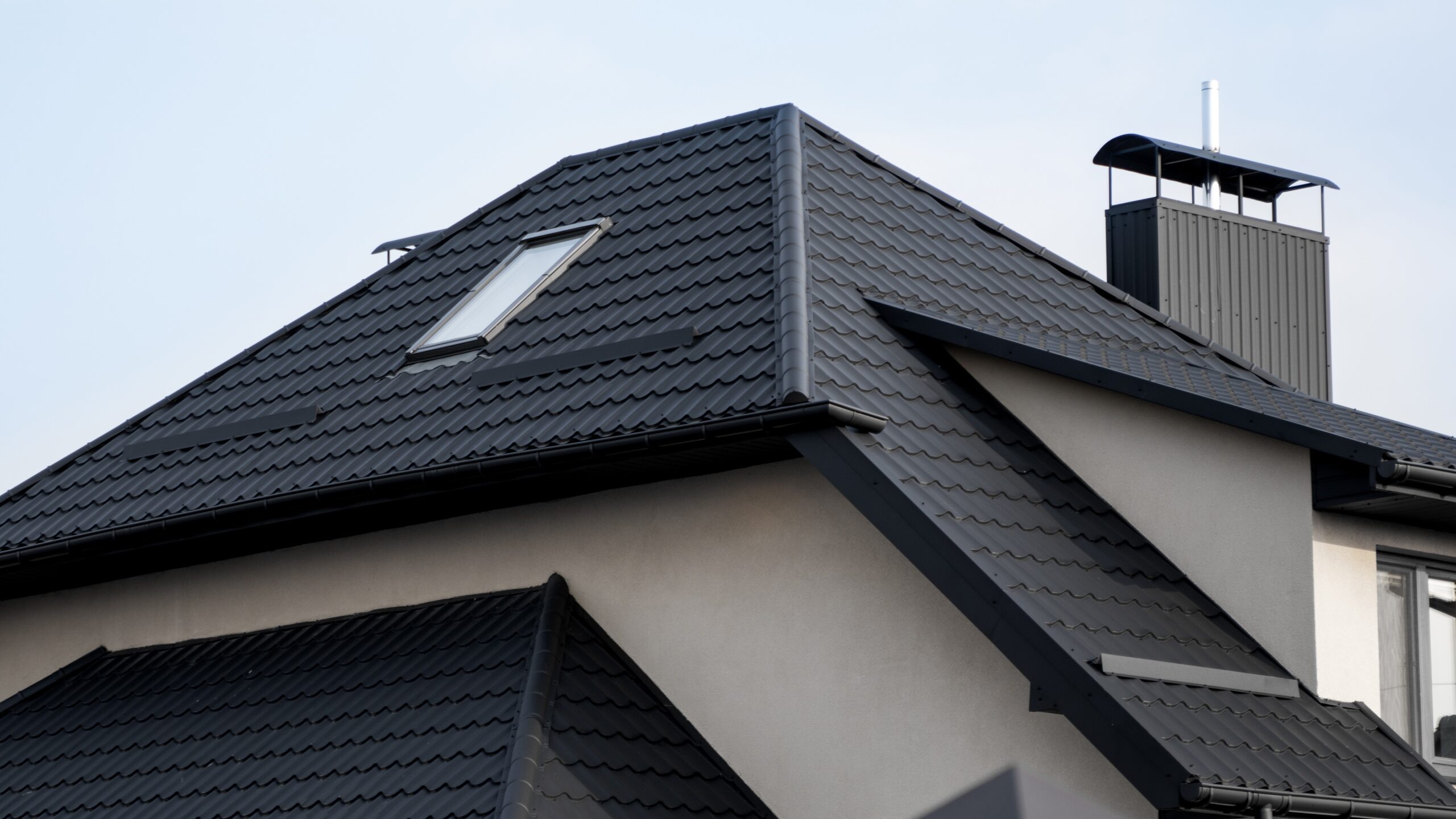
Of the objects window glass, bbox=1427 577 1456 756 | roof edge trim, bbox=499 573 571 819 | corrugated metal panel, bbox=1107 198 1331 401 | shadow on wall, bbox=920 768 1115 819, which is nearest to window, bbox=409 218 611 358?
roof edge trim, bbox=499 573 571 819

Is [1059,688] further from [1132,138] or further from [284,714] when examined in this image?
[1132,138]

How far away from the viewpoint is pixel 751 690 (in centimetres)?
1009

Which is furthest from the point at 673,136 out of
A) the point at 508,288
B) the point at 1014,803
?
the point at 1014,803

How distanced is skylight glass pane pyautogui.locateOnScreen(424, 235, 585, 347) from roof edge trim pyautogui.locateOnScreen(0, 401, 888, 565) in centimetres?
166

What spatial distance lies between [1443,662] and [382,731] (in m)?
6.17

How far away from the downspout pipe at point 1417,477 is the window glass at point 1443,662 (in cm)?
116

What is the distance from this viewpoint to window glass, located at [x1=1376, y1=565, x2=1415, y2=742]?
1037 centimetres

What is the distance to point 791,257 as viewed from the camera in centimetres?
1105

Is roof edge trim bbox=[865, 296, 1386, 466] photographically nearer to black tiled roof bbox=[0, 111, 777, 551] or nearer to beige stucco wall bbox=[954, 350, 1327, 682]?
beige stucco wall bbox=[954, 350, 1327, 682]

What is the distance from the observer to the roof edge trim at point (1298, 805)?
8.10m

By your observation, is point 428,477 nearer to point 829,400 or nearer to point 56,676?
point 829,400

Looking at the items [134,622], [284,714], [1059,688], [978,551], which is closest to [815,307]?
[978,551]

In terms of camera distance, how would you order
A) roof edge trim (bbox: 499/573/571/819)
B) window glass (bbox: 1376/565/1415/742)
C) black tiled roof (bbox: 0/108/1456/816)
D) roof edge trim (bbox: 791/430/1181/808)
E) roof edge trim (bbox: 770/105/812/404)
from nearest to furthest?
roof edge trim (bbox: 791/430/1181/808), roof edge trim (bbox: 499/573/571/819), black tiled roof (bbox: 0/108/1456/816), roof edge trim (bbox: 770/105/812/404), window glass (bbox: 1376/565/1415/742)

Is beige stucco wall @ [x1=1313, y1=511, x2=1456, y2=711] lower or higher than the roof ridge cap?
lower
